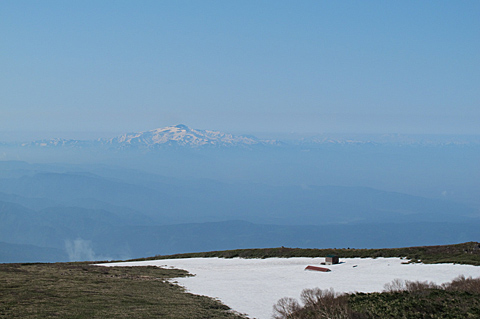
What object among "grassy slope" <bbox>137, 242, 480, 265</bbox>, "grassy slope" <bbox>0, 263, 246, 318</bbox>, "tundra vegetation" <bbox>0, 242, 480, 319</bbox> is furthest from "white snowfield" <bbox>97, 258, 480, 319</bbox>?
"grassy slope" <bbox>0, 263, 246, 318</bbox>

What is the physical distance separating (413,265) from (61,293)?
3554 centimetres

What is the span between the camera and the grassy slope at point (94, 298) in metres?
24.8

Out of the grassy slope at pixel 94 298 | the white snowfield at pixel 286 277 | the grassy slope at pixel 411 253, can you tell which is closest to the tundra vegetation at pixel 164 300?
the grassy slope at pixel 94 298

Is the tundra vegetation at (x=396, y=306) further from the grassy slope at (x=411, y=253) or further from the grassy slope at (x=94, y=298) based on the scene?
the grassy slope at (x=411, y=253)

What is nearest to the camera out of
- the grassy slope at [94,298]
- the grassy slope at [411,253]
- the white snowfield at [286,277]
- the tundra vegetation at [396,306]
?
the tundra vegetation at [396,306]

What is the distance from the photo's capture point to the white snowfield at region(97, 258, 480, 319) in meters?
34.1

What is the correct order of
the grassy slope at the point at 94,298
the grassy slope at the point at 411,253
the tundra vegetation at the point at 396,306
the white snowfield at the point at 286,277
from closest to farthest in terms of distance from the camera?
1. the tundra vegetation at the point at 396,306
2. the grassy slope at the point at 94,298
3. the white snowfield at the point at 286,277
4. the grassy slope at the point at 411,253

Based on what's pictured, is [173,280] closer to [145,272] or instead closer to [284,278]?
[145,272]

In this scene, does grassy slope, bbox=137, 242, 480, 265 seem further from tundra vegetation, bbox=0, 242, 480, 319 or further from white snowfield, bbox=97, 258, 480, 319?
tundra vegetation, bbox=0, 242, 480, 319

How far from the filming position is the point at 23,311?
23.7 metres

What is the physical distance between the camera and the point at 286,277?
43031 mm

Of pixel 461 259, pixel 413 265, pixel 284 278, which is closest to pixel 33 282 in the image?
pixel 284 278

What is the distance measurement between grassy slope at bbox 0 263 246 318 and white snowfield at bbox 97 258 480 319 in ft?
10.0

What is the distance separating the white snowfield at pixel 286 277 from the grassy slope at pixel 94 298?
306 centimetres
